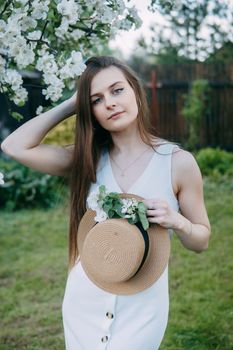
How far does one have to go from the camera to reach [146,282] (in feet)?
6.94

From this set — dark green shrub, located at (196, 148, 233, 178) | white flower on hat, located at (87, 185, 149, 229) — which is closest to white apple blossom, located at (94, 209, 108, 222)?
white flower on hat, located at (87, 185, 149, 229)

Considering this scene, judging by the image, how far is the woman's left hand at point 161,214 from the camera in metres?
1.97

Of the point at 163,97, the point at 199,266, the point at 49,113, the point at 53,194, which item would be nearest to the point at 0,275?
the point at 199,266

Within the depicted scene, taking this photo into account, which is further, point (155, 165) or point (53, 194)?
point (53, 194)

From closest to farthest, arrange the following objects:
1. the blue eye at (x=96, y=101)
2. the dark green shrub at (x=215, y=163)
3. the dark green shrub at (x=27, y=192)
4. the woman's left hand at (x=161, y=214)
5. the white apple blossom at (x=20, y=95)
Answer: the woman's left hand at (x=161, y=214) → the blue eye at (x=96, y=101) → the white apple blossom at (x=20, y=95) → the dark green shrub at (x=27, y=192) → the dark green shrub at (x=215, y=163)

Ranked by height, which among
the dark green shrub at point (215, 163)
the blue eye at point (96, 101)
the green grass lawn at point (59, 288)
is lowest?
the dark green shrub at point (215, 163)

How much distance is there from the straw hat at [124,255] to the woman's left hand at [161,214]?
0.26 ft

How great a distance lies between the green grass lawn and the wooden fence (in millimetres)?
→ 4501

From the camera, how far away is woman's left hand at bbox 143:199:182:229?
6.47 ft

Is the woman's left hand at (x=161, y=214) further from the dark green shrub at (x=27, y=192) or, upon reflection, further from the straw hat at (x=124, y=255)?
the dark green shrub at (x=27, y=192)

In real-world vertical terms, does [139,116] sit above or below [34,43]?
below

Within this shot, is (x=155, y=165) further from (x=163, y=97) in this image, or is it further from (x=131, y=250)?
(x=163, y=97)

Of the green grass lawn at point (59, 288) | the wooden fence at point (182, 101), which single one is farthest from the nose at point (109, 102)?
the wooden fence at point (182, 101)

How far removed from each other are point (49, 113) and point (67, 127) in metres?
6.38
